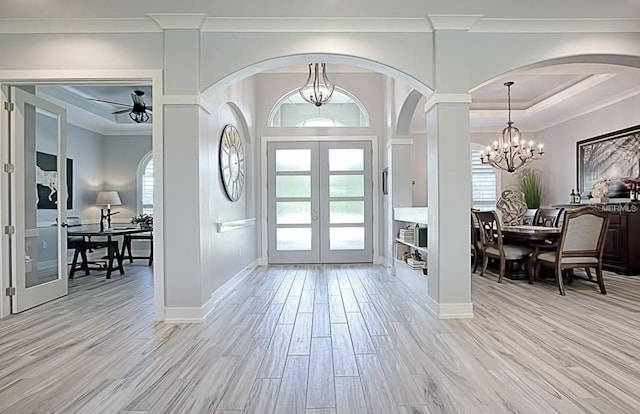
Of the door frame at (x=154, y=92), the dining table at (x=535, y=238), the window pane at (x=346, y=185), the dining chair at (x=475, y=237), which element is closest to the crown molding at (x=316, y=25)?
the door frame at (x=154, y=92)

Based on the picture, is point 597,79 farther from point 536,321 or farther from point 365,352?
point 365,352

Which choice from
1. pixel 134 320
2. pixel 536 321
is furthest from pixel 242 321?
pixel 536 321

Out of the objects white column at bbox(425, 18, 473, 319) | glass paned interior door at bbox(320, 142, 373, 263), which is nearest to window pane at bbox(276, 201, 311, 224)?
glass paned interior door at bbox(320, 142, 373, 263)

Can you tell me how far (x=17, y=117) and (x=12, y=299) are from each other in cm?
182

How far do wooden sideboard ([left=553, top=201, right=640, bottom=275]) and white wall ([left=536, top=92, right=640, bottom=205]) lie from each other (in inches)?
56.7

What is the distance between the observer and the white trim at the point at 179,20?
379 centimetres

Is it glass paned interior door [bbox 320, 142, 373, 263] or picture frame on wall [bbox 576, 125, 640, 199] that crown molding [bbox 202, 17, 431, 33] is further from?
picture frame on wall [bbox 576, 125, 640, 199]

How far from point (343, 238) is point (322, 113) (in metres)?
2.37

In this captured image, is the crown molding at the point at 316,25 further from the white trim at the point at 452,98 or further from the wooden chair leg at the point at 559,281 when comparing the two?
the wooden chair leg at the point at 559,281

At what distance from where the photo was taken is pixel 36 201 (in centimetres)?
456

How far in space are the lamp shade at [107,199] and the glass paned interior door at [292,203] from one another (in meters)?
3.48

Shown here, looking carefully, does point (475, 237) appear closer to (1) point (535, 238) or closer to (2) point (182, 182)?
(1) point (535, 238)

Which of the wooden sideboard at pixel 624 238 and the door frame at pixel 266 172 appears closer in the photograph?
the wooden sideboard at pixel 624 238

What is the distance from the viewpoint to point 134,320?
392 centimetres
